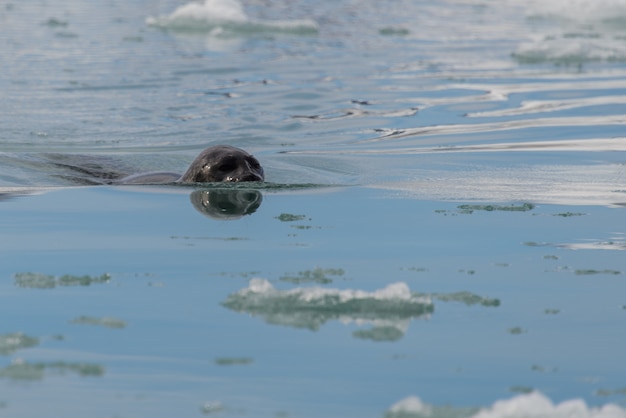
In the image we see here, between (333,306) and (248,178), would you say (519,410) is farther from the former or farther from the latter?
(248,178)

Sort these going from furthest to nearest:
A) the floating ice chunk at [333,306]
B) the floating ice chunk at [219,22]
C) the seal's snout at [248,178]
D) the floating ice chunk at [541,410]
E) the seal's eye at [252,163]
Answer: the floating ice chunk at [219,22]
the seal's eye at [252,163]
the seal's snout at [248,178]
the floating ice chunk at [333,306]
the floating ice chunk at [541,410]

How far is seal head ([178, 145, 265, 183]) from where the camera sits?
9234 mm

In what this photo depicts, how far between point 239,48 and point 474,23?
7628 mm

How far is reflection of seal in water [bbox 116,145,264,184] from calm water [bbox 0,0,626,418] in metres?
0.53

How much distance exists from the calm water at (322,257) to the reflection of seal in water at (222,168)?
53cm

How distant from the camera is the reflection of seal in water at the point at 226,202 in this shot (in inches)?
292

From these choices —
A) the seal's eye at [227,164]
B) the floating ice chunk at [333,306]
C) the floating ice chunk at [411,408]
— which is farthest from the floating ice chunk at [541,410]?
the seal's eye at [227,164]

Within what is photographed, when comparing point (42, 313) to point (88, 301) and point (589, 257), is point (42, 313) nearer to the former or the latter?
point (88, 301)

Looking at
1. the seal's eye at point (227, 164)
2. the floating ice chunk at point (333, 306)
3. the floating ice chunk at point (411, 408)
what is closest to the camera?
the floating ice chunk at point (411, 408)

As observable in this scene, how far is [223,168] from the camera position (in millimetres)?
9383

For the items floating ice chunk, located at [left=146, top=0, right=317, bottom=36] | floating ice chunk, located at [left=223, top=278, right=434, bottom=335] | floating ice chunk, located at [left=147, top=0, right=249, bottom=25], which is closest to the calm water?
floating ice chunk, located at [left=223, top=278, right=434, bottom=335]

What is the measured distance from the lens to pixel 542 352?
445 centimetres

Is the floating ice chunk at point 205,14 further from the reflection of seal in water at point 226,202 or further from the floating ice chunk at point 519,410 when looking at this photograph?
the floating ice chunk at point 519,410

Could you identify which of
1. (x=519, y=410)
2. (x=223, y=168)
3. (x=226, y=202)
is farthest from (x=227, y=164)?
(x=519, y=410)
